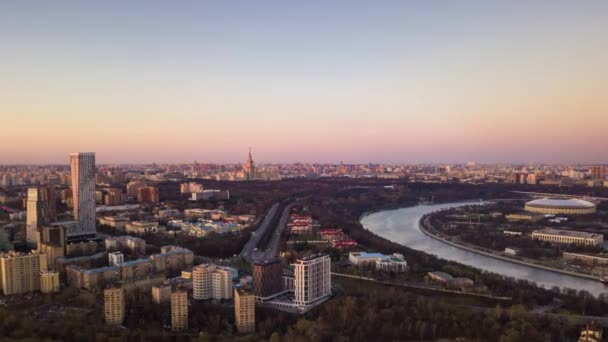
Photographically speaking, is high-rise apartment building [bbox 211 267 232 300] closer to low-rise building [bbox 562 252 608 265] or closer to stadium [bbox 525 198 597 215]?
low-rise building [bbox 562 252 608 265]

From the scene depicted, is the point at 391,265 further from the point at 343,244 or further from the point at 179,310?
the point at 179,310

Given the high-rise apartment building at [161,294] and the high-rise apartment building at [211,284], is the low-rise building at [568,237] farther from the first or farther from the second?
the high-rise apartment building at [161,294]

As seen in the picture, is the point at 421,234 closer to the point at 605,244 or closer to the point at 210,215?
the point at 605,244

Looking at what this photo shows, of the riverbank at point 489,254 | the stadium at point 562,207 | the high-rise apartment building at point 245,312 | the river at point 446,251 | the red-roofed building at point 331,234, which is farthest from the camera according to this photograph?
the stadium at point 562,207

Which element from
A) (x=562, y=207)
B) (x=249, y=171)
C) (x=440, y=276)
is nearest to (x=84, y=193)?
(x=440, y=276)

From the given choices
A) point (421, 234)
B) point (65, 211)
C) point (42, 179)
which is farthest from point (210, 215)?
point (42, 179)

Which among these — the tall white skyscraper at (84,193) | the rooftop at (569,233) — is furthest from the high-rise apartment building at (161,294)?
the rooftop at (569,233)
